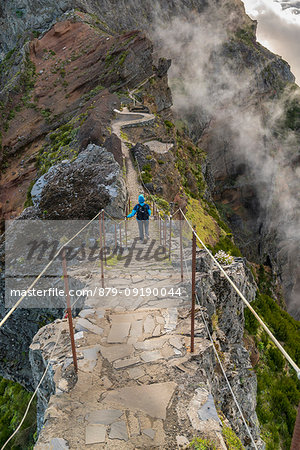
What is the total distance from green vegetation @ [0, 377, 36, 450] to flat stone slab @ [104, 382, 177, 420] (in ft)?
23.2

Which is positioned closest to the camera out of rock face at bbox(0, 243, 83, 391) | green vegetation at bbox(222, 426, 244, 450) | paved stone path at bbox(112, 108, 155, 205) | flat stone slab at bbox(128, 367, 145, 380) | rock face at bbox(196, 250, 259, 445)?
green vegetation at bbox(222, 426, 244, 450)

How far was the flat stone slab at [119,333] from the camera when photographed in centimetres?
507

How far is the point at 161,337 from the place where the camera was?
510cm

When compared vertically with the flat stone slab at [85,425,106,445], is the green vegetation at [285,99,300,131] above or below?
below

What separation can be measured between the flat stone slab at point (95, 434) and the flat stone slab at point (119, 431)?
8cm

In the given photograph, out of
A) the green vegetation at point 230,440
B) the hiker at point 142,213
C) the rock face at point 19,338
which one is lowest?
the rock face at point 19,338

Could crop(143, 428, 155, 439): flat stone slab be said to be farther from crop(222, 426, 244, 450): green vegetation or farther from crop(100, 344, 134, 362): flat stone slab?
crop(100, 344, 134, 362): flat stone slab

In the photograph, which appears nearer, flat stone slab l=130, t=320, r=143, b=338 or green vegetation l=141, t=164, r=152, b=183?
flat stone slab l=130, t=320, r=143, b=338

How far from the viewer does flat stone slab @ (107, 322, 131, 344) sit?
5.07 meters

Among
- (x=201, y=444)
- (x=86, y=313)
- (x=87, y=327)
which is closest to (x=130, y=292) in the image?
(x=86, y=313)

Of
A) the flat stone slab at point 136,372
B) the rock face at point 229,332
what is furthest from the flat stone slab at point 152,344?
the rock face at point 229,332

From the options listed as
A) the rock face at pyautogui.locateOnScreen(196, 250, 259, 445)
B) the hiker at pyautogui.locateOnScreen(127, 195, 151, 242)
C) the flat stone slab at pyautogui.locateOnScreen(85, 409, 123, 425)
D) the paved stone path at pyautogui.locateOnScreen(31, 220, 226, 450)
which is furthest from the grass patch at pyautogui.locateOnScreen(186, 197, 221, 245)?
the flat stone slab at pyautogui.locateOnScreen(85, 409, 123, 425)

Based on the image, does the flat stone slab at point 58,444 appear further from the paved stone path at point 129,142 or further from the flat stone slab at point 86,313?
the paved stone path at point 129,142

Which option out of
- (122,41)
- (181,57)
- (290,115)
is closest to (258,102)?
(290,115)
